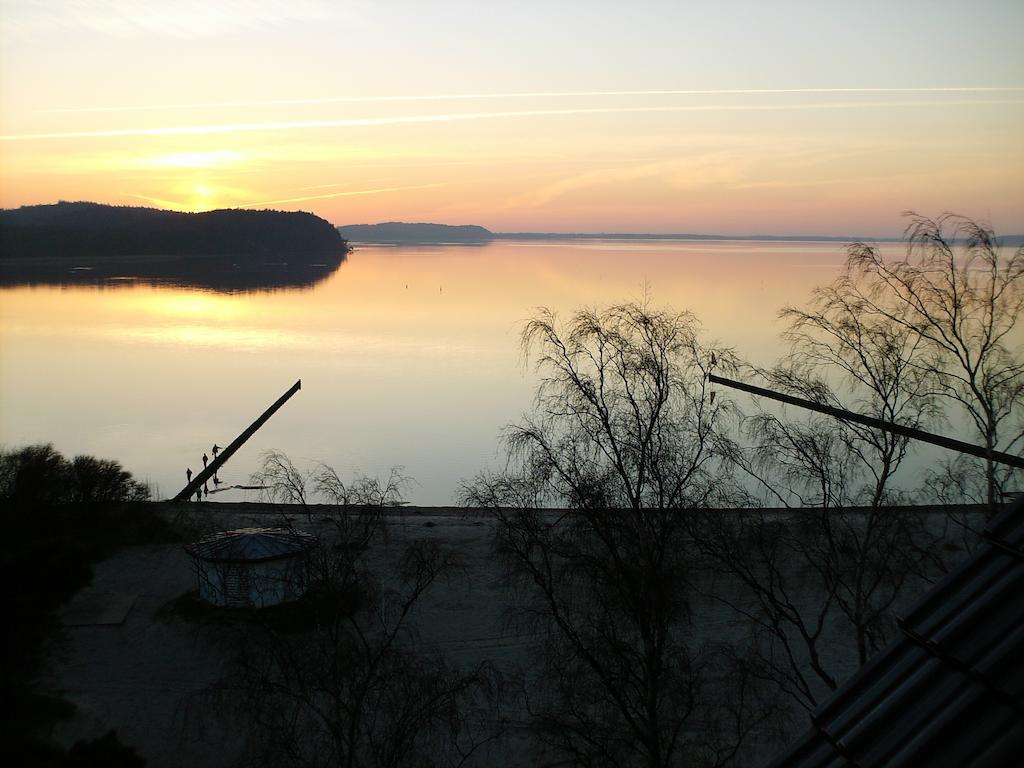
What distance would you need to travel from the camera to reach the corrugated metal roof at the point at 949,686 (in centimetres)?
167

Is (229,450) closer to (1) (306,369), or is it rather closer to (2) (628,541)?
(1) (306,369)

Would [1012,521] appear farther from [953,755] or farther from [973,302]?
[973,302]

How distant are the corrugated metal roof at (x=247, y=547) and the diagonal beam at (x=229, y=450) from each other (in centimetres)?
818

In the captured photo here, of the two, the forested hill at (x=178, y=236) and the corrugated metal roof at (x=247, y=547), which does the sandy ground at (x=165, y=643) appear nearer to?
the corrugated metal roof at (x=247, y=547)

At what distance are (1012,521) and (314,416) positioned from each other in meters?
37.1

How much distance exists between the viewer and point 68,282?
104 meters

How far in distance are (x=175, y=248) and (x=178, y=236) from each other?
2.99 m

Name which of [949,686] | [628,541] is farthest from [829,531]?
[949,686]

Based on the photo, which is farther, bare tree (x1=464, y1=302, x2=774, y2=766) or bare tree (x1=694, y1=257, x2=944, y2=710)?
bare tree (x1=694, y1=257, x2=944, y2=710)

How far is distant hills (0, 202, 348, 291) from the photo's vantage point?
12031 centimetres

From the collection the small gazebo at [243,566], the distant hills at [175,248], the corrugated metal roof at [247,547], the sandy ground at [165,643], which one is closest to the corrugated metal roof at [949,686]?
the sandy ground at [165,643]

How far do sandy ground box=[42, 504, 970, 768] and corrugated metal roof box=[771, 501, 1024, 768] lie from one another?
37.6 ft

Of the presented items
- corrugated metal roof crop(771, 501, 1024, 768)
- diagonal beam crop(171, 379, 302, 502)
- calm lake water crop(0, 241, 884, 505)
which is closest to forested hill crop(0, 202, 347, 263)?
calm lake water crop(0, 241, 884, 505)

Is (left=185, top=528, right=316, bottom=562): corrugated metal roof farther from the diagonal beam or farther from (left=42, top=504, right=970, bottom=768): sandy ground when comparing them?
the diagonal beam
